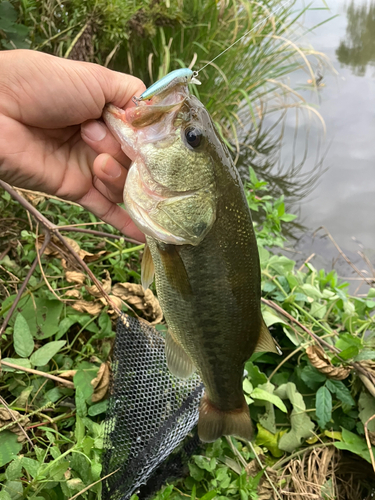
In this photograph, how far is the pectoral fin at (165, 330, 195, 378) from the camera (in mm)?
1550

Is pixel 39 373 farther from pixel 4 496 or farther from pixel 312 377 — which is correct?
pixel 312 377

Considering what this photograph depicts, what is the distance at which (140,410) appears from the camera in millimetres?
1728

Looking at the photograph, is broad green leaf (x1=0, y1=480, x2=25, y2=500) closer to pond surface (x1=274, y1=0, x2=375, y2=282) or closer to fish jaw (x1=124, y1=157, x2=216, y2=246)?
fish jaw (x1=124, y1=157, x2=216, y2=246)

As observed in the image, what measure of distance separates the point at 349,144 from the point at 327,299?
3.63m

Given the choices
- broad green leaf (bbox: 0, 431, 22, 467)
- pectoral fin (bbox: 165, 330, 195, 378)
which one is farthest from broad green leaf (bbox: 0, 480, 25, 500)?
pectoral fin (bbox: 165, 330, 195, 378)

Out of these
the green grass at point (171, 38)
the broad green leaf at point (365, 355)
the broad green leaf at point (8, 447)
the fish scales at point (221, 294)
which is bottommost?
the broad green leaf at point (365, 355)

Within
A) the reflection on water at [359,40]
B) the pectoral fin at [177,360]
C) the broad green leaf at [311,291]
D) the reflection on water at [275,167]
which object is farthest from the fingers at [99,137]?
the reflection on water at [359,40]

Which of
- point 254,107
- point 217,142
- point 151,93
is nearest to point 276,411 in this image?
point 217,142

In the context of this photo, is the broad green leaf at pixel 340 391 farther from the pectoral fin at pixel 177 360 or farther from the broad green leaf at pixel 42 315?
the broad green leaf at pixel 42 315

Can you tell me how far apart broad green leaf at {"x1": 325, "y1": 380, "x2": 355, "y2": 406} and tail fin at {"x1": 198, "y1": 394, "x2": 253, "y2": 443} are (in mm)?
764

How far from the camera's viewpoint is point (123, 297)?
2.11 meters

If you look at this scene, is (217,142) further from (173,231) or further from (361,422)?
(361,422)

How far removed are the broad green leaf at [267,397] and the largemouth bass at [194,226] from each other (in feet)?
2.08

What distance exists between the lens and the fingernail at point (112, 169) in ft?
4.69
